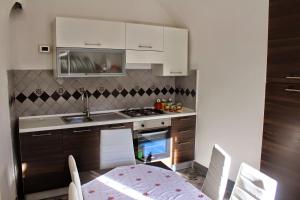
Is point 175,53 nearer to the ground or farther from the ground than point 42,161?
farther from the ground

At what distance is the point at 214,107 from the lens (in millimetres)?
3234

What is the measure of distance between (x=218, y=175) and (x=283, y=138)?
0.90 m

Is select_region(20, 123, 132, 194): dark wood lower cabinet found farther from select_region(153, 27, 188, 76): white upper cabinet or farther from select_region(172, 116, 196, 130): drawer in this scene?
select_region(153, 27, 188, 76): white upper cabinet

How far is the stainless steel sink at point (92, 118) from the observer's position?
9.79 feet

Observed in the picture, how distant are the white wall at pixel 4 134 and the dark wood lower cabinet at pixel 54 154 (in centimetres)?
16

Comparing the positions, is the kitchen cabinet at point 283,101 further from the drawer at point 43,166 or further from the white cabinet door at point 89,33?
the drawer at point 43,166

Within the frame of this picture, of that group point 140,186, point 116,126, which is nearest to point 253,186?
point 140,186

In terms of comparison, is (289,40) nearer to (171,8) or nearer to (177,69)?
(177,69)

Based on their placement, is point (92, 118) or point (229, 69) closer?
point (229, 69)

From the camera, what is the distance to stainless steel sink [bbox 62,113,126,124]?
298 cm

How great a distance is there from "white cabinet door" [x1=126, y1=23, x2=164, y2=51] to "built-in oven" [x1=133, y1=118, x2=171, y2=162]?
96cm

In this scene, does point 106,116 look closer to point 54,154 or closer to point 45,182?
point 54,154

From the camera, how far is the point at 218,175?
70.7 inches

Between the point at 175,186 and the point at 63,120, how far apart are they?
1727mm
